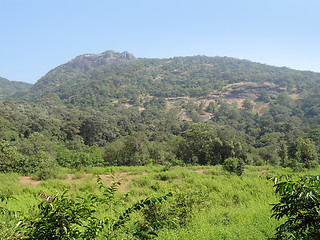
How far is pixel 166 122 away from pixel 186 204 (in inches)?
2047

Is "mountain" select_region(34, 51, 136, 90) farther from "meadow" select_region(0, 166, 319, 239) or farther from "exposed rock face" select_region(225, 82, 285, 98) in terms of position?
"meadow" select_region(0, 166, 319, 239)

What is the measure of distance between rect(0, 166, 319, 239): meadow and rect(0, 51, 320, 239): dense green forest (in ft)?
3.12

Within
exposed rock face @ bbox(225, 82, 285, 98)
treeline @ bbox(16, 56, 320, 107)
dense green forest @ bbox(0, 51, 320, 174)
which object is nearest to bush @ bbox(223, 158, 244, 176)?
dense green forest @ bbox(0, 51, 320, 174)

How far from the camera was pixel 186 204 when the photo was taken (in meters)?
5.99

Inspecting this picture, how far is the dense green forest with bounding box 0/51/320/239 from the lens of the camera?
16.8m

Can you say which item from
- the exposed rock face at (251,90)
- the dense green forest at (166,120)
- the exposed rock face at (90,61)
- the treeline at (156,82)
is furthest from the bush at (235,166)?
the exposed rock face at (90,61)

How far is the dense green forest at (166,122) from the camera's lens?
16781 millimetres

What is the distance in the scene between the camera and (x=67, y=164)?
15.9 meters

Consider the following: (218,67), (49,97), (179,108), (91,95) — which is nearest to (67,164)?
(179,108)

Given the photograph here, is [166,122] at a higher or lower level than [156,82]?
lower

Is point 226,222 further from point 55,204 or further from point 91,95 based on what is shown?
point 91,95

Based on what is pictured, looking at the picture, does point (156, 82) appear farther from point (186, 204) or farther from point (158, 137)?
point (186, 204)

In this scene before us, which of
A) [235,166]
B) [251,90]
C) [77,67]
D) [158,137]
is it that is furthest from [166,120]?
[77,67]

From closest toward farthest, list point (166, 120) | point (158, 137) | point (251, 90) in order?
1. point (158, 137)
2. point (166, 120)
3. point (251, 90)
